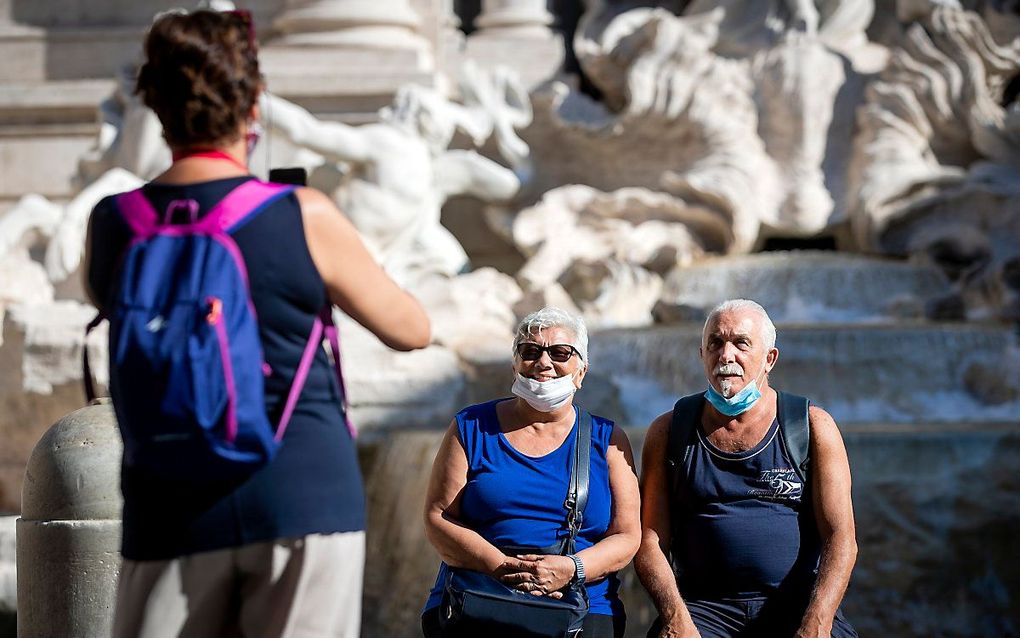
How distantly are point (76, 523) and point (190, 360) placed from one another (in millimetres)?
1882

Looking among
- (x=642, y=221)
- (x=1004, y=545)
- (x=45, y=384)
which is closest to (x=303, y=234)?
(x=1004, y=545)

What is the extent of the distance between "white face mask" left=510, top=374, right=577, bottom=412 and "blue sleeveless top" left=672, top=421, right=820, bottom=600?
0.32m

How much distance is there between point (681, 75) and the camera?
10.4 metres

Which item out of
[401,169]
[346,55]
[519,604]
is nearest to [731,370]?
[519,604]

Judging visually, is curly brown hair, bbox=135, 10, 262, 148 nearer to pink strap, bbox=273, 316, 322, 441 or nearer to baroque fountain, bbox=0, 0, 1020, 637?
pink strap, bbox=273, 316, 322, 441

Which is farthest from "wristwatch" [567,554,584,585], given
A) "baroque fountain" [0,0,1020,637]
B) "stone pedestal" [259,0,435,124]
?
"stone pedestal" [259,0,435,124]

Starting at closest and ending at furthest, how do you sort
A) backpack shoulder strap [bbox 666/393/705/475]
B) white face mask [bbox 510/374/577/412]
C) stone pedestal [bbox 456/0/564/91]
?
1. white face mask [bbox 510/374/577/412]
2. backpack shoulder strap [bbox 666/393/705/475]
3. stone pedestal [bbox 456/0/564/91]

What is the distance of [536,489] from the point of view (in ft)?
10.5

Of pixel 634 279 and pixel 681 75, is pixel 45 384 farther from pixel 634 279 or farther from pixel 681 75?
pixel 681 75

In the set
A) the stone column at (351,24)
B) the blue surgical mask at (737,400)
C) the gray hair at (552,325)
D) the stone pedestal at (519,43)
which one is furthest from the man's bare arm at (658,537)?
the stone pedestal at (519,43)

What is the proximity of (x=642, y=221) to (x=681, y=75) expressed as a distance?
1011 millimetres

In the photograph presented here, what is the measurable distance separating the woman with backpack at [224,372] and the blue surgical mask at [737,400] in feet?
4.13

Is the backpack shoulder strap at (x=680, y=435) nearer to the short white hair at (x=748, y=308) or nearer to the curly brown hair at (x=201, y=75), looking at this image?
the short white hair at (x=748, y=308)

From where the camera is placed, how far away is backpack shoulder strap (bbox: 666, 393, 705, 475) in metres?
3.35
